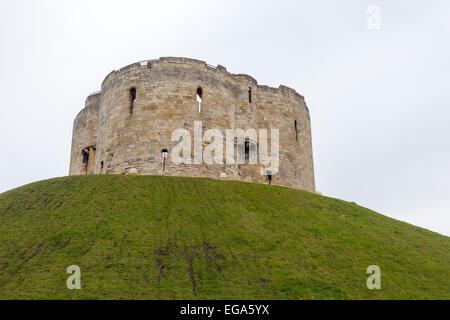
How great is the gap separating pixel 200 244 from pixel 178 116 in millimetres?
13134

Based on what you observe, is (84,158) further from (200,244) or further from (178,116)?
(200,244)

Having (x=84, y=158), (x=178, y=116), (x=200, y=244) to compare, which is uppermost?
(x=84, y=158)

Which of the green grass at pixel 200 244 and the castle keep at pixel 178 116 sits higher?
the castle keep at pixel 178 116

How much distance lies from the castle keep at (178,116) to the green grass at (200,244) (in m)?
4.32

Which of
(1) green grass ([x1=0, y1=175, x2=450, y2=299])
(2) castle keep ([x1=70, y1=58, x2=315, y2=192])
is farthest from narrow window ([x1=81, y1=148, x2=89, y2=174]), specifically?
(1) green grass ([x1=0, y1=175, x2=450, y2=299])

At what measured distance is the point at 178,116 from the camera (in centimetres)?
2811

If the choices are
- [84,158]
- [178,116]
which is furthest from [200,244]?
[84,158]

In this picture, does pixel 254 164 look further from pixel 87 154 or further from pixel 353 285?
pixel 353 285

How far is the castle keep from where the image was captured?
27.5 m

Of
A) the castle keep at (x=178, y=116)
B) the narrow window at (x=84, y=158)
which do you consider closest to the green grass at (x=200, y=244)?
the castle keep at (x=178, y=116)

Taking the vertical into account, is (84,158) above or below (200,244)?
above

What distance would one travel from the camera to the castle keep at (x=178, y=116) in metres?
27.5

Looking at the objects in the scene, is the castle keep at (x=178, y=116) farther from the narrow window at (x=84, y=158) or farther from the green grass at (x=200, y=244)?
the narrow window at (x=84, y=158)

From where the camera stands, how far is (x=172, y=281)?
1394cm
